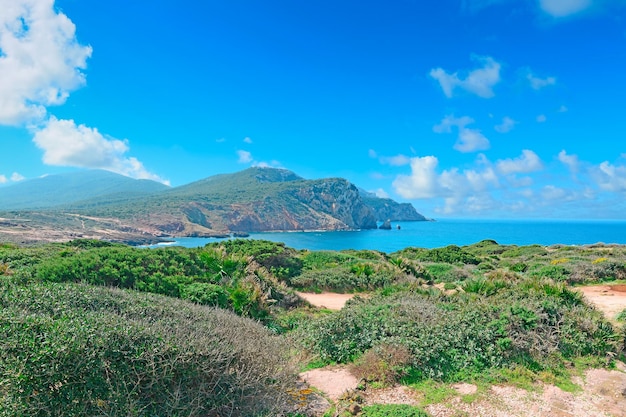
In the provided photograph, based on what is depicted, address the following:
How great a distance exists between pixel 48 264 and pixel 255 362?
806cm

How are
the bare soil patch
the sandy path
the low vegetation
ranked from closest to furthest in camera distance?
the low vegetation < the bare soil patch < the sandy path

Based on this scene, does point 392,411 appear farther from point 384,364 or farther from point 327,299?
Answer: point 327,299

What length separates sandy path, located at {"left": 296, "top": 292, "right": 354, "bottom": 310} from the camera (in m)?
12.4

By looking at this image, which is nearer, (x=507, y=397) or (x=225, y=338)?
(x=225, y=338)

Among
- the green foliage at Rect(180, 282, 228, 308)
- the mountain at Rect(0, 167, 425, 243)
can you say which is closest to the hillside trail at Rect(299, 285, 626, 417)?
Result: the green foliage at Rect(180, 282, 228, 308)

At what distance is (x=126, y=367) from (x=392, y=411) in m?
3.43

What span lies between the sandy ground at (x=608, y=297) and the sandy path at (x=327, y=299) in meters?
7.58

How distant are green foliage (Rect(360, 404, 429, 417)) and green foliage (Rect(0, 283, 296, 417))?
44.4 inches

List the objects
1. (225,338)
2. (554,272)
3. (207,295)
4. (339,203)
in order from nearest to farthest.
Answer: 1. (225,338)
2. (207,295)
3. (554,272)
4. (339,203)

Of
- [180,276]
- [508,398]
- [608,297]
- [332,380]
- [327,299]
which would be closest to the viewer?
[508,398]

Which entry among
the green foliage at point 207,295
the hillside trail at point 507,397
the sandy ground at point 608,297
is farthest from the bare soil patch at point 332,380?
the sandy ground at point 608,297

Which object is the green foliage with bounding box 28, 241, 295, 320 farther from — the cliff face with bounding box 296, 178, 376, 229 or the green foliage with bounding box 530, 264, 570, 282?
the cliff face with bounding box 296, 178, 376, 229

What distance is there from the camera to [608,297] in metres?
12.5


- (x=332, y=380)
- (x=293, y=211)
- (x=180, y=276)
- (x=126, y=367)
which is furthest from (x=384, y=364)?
(x=293, y=211)
